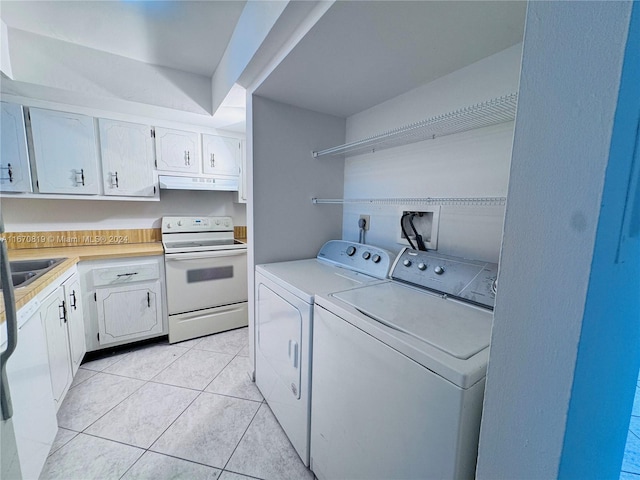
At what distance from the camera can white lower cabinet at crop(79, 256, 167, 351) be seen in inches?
84.3

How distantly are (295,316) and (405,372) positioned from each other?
647 mm

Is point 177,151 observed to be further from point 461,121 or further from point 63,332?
point 461,121

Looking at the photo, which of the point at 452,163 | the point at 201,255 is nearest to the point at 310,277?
the point at 452,163

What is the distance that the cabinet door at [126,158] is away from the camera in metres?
2.29

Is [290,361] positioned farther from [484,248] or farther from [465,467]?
[484,248]

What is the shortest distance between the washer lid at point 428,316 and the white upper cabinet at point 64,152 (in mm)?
2489

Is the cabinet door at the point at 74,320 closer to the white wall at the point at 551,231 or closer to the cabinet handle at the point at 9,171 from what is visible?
the cabinet handle at the point at 9,171

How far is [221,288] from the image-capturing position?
2.62m

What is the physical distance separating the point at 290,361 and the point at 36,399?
1.16 m

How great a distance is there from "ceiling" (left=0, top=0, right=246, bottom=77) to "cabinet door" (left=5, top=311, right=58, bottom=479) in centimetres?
178

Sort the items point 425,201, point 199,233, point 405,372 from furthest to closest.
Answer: point 199,233 < point 425,201 < point 405,372

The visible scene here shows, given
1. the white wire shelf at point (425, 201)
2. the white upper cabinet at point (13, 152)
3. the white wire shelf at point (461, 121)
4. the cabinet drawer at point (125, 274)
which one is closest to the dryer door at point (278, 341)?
the white wire shelf at point (425, 201)

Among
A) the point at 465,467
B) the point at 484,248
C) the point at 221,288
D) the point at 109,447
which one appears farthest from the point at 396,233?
the point at 109,447

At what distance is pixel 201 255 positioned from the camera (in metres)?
2.46
